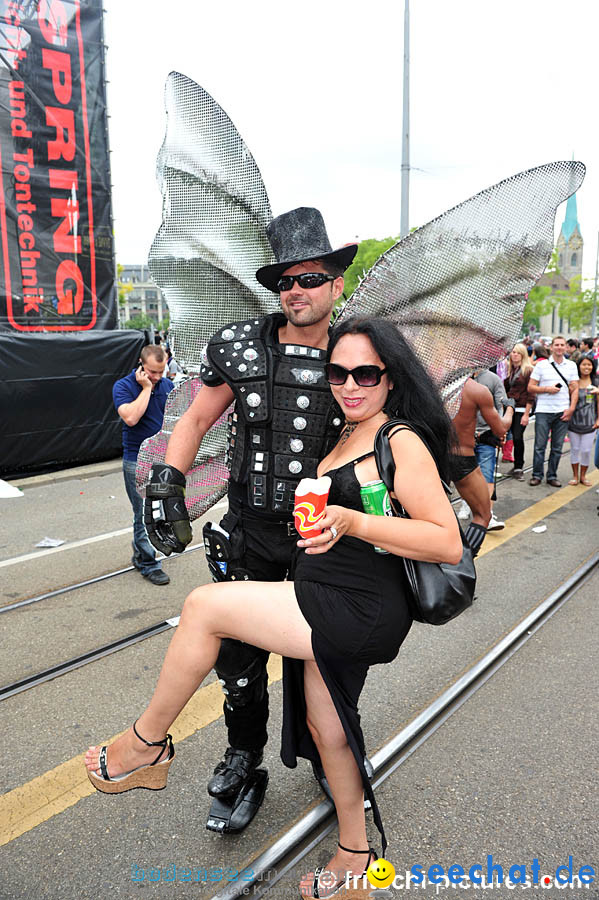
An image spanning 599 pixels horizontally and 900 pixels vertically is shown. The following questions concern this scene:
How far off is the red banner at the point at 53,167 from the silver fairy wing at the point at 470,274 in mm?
8156

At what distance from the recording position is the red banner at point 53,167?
891cm

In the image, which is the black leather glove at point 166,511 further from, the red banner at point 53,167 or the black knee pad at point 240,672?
the red banner at point 53,167

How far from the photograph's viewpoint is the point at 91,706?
3.13 metres

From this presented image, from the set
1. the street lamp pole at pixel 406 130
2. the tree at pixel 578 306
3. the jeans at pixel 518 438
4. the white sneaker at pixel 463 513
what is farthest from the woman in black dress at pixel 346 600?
the tree at pixel 578 306

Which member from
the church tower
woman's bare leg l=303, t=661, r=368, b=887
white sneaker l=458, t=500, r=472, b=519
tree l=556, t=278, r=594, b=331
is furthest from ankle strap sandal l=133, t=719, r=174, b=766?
the church tower

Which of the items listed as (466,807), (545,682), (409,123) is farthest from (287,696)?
(409,123)

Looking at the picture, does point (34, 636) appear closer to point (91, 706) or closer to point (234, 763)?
point (91, 706)

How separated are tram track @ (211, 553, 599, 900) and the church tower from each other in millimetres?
88329

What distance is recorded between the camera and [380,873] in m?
2.02

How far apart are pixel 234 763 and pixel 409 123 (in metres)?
12.2

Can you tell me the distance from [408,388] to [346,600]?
25.3 inches

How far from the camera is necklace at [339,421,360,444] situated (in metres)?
2.07

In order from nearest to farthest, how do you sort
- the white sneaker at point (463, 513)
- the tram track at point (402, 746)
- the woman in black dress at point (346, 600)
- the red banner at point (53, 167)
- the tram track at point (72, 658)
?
the woman in black dress at point (346, 600)
the tram track at point (402, 746)
the tram track at point (72, 658)
the white sneaker at point (463, 513)
the red banner at point (53, 167)

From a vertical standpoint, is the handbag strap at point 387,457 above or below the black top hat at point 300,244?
below
